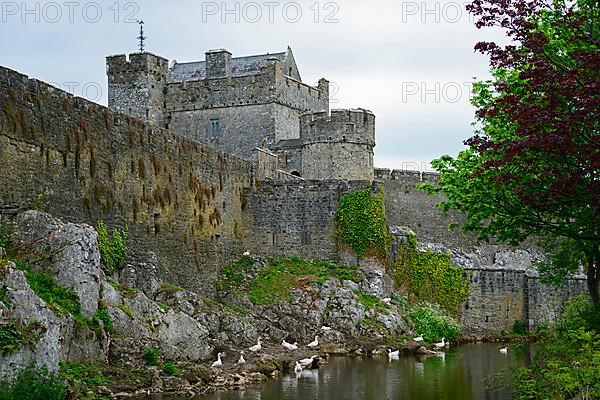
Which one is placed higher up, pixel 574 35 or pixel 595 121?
pixel 574 35

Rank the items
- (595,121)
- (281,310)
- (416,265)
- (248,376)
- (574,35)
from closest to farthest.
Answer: (595,121)
(574,35)
(248,376)
(281,310)
(416,265)

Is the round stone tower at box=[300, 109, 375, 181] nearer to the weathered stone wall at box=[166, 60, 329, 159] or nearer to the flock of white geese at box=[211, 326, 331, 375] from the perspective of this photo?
the weathered stone wall at box=[166, 60, 329, 159]

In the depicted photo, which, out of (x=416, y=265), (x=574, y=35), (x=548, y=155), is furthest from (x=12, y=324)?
(x=416, y=265)

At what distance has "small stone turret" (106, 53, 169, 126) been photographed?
4675 centimetres

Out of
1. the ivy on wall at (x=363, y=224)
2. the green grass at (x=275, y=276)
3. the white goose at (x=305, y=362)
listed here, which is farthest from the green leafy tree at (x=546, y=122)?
the ivy on wall at (x=363, y=224)

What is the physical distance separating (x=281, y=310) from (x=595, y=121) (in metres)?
18.4

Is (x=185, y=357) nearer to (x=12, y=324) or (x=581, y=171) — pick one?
(x=12, y=324)

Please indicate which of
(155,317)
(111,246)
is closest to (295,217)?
(111,246)

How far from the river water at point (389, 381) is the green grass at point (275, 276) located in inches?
164

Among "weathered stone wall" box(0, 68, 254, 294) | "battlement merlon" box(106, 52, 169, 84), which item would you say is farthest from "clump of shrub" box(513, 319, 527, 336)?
"battlement merlon" box(106, 52, 169, 84)

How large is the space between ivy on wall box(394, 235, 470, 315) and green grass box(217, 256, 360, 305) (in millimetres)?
2595

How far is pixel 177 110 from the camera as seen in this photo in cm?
4744

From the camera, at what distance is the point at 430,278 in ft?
127

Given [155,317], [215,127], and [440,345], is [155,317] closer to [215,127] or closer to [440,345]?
[440,345]
